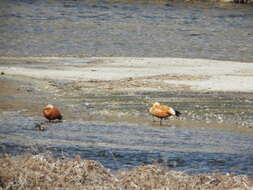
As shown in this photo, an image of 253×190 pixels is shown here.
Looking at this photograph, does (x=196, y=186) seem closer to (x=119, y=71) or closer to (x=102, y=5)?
(x=119, y=71)

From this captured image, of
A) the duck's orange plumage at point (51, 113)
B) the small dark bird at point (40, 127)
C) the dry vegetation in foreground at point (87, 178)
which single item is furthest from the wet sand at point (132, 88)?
the dry vegetation in foreground at point (87, 178)

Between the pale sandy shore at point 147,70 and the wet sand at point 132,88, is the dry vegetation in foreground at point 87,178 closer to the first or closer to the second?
the wet sand at point 132,88

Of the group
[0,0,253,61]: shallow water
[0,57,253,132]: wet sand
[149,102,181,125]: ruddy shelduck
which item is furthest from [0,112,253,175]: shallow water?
[0,0,253,61]: shallow water

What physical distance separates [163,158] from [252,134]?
2.51 m

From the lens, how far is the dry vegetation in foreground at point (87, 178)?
Result: 8062 mm

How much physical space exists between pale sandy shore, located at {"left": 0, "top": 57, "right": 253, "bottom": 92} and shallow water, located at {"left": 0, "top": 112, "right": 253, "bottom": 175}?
4.18 meters

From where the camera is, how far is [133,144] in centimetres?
1230

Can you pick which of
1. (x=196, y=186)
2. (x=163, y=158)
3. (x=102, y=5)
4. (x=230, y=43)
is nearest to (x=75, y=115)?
(x=163, y=158)

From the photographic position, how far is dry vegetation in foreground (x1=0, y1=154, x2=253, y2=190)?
8062mm

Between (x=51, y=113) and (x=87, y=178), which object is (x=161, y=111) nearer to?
(x=51, y=113)

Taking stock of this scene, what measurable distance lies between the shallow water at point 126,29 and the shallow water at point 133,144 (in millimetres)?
12084

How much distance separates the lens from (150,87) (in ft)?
58.1

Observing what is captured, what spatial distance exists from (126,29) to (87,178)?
26028mm

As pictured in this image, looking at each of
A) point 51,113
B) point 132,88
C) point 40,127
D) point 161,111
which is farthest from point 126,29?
point 40,127
